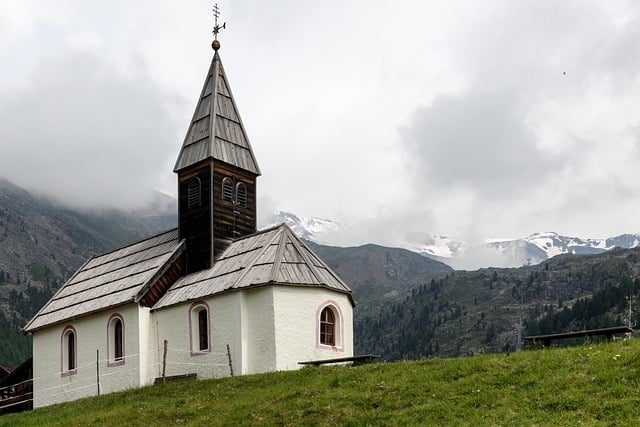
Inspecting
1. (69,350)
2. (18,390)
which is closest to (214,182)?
(69,350)

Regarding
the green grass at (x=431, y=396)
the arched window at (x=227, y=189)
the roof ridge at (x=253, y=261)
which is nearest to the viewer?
the green grass at (x=431, y=396)

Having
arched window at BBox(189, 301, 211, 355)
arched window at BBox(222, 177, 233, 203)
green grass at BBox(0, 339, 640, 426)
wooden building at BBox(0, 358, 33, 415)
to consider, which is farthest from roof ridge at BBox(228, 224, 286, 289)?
wooden building at BBox(0, 358, 33, 415)

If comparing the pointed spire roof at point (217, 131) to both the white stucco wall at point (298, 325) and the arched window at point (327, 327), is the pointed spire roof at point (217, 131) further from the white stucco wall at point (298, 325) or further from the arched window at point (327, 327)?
the arched window at point (327, 327)

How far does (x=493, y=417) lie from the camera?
21.7 metres

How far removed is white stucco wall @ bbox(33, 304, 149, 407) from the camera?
4119 centimetres

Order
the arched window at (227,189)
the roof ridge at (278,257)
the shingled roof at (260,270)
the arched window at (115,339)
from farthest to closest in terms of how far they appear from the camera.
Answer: the arched window at (227,189) < the arched window at (115,339) < the shingled roof at (260,270) < the roof ridge at (278,257)

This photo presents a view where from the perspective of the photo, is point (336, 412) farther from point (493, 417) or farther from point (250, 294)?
point (250, 294)

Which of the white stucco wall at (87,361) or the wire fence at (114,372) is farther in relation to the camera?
the white stucco wall at (87,361)

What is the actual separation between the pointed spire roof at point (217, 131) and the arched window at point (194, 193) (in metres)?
1.02

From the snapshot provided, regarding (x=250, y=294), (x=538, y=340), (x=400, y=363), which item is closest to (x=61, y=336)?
(x=250, y=294)

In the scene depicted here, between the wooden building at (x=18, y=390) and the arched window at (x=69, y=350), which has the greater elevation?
the arched window at (x=69, y=350)

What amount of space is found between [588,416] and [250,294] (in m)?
19.9

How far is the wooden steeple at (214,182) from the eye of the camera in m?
43.2

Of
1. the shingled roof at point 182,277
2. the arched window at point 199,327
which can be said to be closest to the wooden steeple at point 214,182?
the shingled roof at point 182,277
